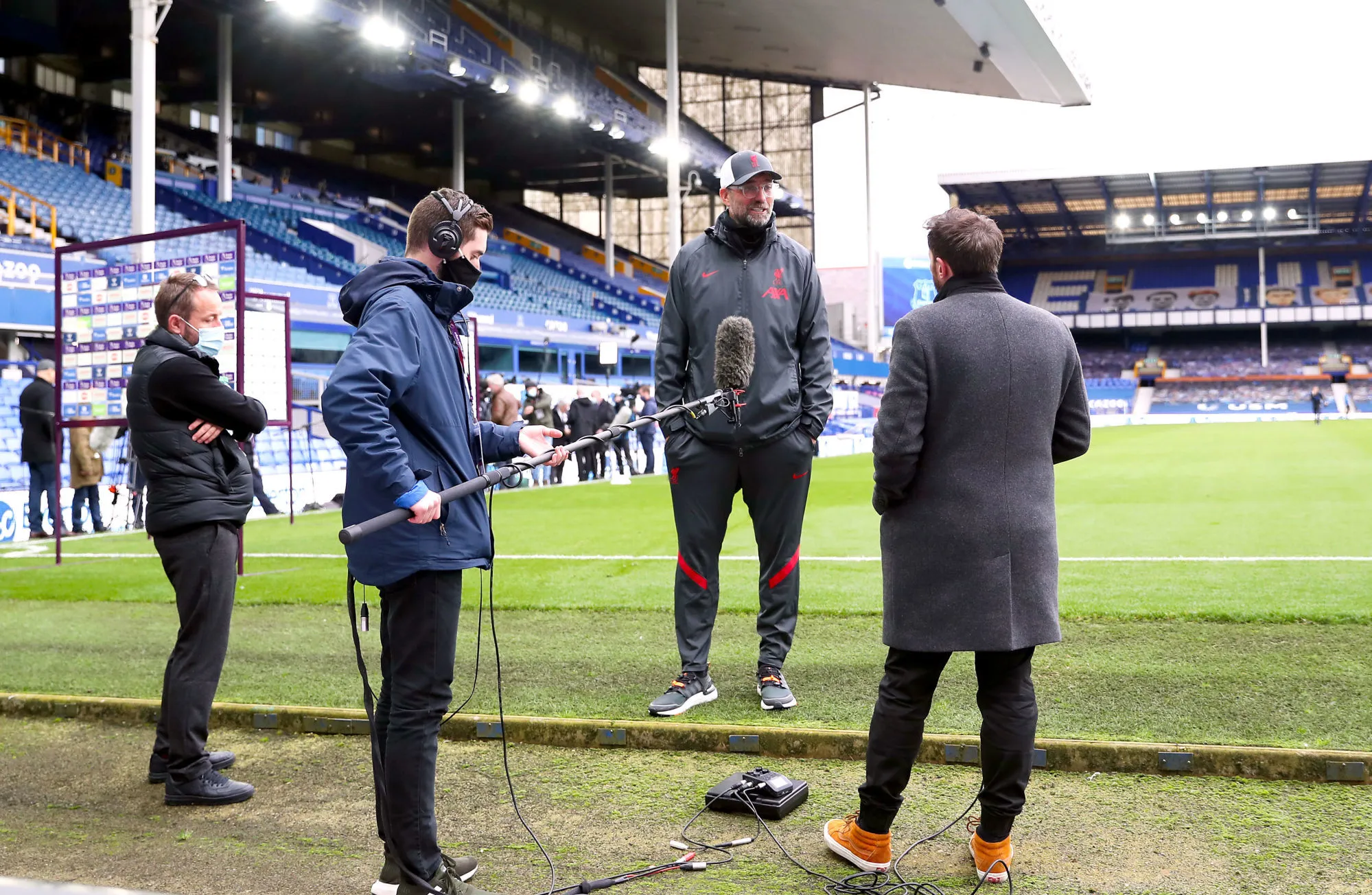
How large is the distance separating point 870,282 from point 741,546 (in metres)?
31.1

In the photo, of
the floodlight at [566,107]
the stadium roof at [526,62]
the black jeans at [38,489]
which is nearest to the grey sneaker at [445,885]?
the black jeans at [38,489]

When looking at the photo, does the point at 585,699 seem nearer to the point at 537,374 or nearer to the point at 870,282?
the point at 537,374

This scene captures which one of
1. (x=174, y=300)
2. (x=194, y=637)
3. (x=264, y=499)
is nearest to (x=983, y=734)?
(x=194, y=637)

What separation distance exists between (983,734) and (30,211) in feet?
73.3

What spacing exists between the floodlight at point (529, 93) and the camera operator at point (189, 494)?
91.0 ft

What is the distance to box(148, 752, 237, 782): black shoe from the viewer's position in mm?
4027

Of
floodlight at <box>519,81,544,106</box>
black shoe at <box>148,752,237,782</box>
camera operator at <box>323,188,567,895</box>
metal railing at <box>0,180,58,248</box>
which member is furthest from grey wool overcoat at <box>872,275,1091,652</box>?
floodlight at <box>519,81,544,106</box>

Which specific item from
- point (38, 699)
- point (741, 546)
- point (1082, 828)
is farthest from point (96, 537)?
point (1082, 828)

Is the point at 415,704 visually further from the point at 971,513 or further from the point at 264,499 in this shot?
the point at 264,499

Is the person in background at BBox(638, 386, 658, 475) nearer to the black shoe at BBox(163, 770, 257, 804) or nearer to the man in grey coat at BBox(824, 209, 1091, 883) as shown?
the black shoe at BBox(163, 770, 257, 804)

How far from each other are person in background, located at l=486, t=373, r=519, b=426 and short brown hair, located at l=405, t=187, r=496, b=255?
1361cm

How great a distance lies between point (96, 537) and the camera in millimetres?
12594

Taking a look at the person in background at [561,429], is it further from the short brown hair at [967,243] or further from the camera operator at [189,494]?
the short brown hair at [967,243]

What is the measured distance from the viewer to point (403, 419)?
113 inches
